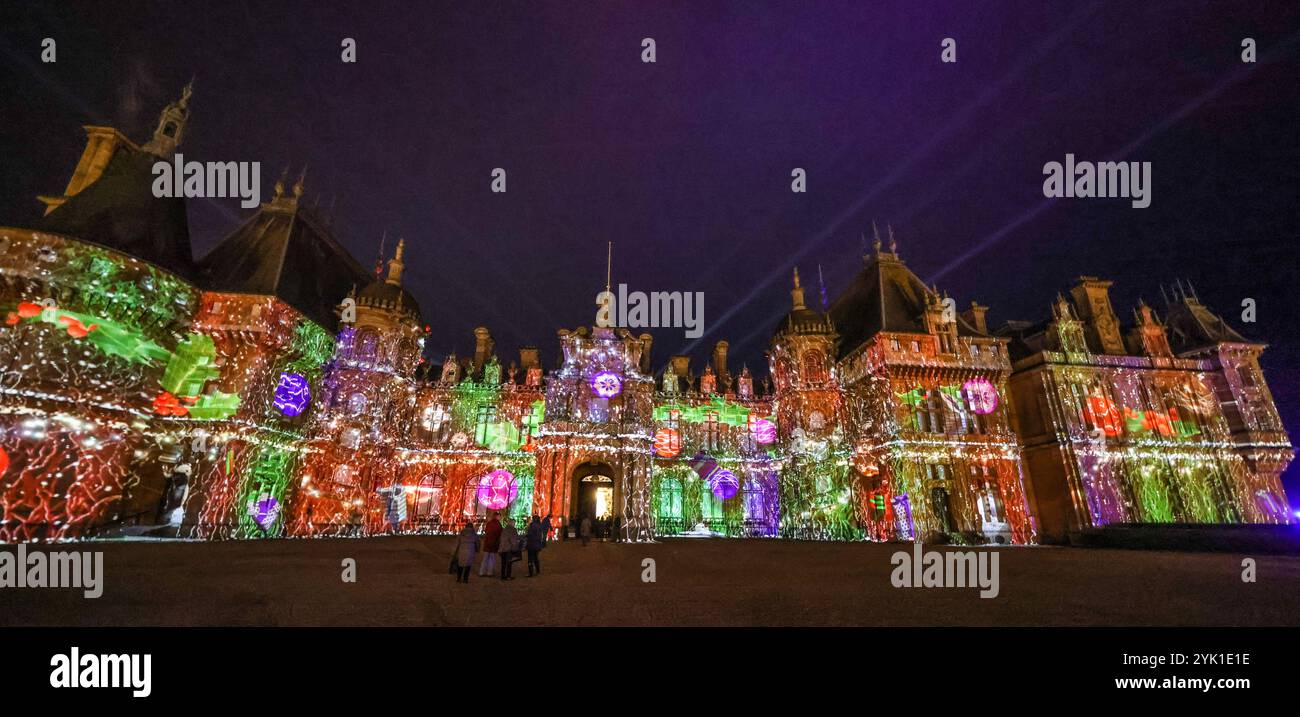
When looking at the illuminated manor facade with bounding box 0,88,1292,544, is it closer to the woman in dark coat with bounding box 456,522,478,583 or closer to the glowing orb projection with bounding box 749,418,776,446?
the glowing orb projection with bounding box 749,418,776,446

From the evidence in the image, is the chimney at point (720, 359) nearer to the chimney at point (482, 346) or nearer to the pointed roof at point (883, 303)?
the pointed roof at point (883, 303)

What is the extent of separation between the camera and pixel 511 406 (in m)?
31.5

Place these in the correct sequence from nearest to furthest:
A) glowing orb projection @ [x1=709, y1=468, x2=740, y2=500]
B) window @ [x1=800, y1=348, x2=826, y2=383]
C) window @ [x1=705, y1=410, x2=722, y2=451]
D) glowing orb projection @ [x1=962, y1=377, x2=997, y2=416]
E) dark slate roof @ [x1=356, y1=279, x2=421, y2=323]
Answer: glowing orb projection @ [x1=962, y1=377, x2=997, y2=416], dark slate roof @ [x1=356, y1=279, x2=421, y2=323], window @ [x1=800, y1=348, x2=826, y2=383], glowing orb projection @ [x1=709, y1=468, x2=740, y2=500], window @ [x1=705, y1=410, x2=722, y2=451]

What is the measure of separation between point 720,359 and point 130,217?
3258 cm

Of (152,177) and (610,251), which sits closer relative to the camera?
(152,177)

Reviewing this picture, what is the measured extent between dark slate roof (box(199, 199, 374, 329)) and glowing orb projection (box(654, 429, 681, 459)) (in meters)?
20.6

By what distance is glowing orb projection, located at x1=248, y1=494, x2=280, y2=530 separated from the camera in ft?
69.8

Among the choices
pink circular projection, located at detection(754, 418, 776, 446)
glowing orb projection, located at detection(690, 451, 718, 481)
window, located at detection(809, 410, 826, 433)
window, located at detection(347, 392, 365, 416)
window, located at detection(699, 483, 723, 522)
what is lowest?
window, located at detection(699, 483, 723, 522)

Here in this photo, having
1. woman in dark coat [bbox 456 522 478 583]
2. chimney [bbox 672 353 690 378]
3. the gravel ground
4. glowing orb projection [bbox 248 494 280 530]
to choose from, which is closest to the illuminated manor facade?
glowing orb projection [bbox 248 494 280 530]

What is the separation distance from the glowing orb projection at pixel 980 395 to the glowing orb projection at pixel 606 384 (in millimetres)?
19179

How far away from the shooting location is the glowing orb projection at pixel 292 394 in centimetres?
2331
